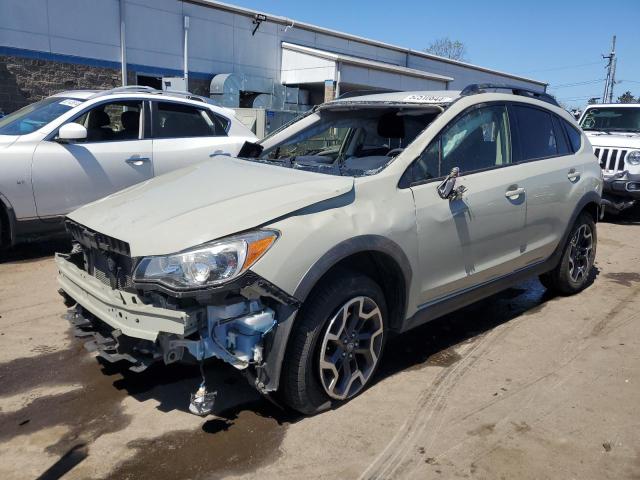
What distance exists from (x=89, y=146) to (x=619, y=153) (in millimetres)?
8379

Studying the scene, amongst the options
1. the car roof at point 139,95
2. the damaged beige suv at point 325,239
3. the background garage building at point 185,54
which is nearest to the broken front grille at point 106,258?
the damaged beige suv at point 325,239

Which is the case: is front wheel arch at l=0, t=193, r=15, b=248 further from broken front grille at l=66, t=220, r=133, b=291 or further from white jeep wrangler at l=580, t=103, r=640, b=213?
white jeep wrangler at l=580, t=103, r=640, b=213

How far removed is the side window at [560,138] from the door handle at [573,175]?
0.58 feet

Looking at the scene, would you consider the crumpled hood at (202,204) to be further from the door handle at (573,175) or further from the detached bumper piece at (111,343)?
the door handle at (573,175)

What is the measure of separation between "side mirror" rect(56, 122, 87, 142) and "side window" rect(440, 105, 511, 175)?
13.1 feet

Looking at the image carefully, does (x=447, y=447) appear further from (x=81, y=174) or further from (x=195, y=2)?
(x=195, y=2)

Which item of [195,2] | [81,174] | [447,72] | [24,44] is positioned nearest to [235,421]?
[81,174]

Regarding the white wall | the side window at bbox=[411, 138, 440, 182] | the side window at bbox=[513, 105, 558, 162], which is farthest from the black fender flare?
the white wall

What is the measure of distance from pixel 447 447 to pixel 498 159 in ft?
7.21

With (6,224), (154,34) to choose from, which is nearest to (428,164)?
(6,224)

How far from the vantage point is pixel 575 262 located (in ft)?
17.5

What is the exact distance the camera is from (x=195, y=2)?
18094 millimetres

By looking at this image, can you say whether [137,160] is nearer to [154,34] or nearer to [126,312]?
[126,312]

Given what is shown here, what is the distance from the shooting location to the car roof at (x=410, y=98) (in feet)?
13.1
